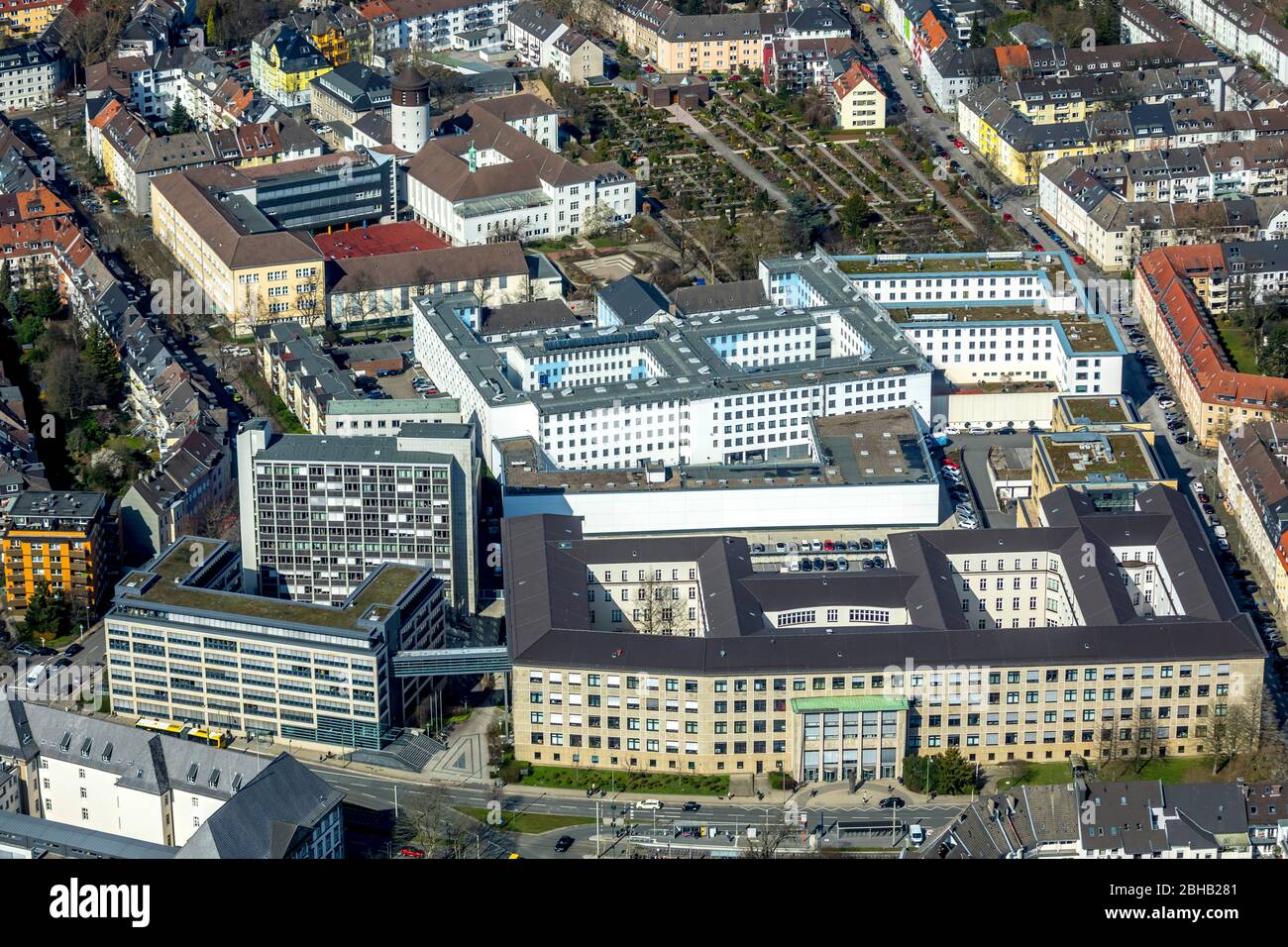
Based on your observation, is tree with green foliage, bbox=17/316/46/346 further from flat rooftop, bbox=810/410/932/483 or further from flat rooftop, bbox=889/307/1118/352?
flat rooftop, bbox=889/307/1118/352

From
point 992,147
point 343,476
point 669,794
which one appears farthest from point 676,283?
point 669,794

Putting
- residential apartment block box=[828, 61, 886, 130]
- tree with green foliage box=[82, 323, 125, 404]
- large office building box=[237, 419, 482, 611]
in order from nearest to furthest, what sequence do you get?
large office building box=[237, 419, 482, 611] < tree with green foliage box=[82, 323, 125, 404] < residential apartment block box=[828, 61, 886, 130]

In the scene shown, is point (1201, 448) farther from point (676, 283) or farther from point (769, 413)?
point (676, 283)

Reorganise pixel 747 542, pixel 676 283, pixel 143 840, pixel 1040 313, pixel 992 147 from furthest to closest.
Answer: pixel 992 147 → pixel 676 283 → pixel 1040 313 → pixel 747 542 → pixel 143 840

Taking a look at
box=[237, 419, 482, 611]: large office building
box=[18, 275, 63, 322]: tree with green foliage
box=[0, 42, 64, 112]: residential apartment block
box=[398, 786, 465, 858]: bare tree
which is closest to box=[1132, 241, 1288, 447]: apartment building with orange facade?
box=[237, 419, 482, 611]: large office building

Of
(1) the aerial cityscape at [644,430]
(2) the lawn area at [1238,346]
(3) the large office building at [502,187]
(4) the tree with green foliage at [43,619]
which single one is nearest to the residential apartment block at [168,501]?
(1) the aerial cityscape at [644,430]

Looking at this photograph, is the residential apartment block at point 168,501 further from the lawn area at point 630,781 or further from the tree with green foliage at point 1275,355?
the tree with green foliage at point 1275,355

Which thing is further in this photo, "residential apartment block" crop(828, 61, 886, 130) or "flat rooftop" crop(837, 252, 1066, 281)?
"residential apartment block" crop(828, 61, 886, 130)
